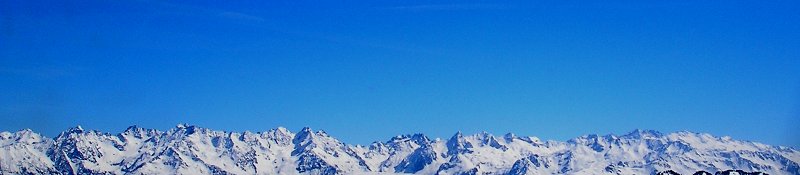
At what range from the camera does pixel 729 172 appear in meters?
179

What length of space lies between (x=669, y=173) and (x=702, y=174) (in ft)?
25.2

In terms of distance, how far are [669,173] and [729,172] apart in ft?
48.4

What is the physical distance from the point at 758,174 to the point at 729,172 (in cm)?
829

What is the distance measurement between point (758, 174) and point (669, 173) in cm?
1758

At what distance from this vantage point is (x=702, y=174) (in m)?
176

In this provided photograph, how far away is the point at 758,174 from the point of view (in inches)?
6737

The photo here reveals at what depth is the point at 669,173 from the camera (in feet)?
574

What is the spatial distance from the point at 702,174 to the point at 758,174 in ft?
36.2

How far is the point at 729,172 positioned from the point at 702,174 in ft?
23.4
